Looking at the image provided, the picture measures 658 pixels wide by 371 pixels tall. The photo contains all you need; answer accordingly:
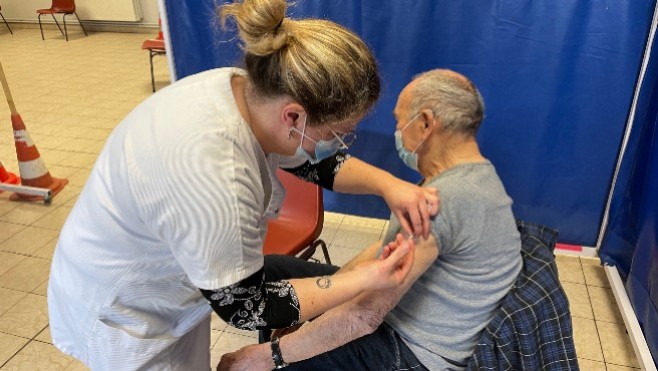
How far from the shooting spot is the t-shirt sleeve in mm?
787

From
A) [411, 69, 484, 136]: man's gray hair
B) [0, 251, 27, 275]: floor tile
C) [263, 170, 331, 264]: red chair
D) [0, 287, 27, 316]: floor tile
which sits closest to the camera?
[411, 69, 484, 136]: man's gray hair

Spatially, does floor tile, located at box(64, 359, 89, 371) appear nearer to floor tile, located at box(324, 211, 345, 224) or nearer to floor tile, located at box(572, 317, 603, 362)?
floor tile, located at box(324, 211, 345, 224)

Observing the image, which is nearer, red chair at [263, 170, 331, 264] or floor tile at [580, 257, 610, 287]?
red chair at [263, 170, 331, 264]

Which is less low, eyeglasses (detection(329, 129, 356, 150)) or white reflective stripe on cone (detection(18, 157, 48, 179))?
eyeglasses (detection(329, 129, 356, 150))

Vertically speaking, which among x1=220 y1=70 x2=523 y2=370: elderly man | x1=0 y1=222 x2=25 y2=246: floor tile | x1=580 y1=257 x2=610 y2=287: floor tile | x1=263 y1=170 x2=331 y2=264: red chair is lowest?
x1=0 y1=222 x2=25 y2=246: floor tile

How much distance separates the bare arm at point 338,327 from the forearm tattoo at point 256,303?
0.89ft

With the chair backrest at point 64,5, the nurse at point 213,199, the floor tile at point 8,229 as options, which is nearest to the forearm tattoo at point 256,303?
the nurse at point 213,199

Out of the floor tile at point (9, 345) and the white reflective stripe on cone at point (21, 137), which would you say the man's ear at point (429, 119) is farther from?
the white reflective stripe on cone at point (21, 137)

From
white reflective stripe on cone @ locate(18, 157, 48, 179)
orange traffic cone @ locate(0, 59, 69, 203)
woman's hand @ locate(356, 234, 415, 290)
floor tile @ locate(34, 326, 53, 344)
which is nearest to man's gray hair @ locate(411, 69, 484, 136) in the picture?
woman's hand @ locate(356, 234, 415, 290)

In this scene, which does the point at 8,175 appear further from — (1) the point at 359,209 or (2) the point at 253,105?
(2) the point at 253,105

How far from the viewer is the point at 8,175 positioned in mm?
3361

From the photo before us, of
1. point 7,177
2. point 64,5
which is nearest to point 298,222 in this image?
point 7,177

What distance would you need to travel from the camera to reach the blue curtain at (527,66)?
2029mm

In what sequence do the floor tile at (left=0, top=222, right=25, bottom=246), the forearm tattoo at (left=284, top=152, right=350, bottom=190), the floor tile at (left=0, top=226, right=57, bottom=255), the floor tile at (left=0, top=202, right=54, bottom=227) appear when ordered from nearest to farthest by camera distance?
the forearm tattoo at (left=284, top=152, right=350, bottom=190), the floor tile at (left=0, top=226, right=57, bottom=255), the floor tile at (left=0, top=222, right=25, bottom=246), the floor tile at (left=0, top=202, right=54, bottom=227)
